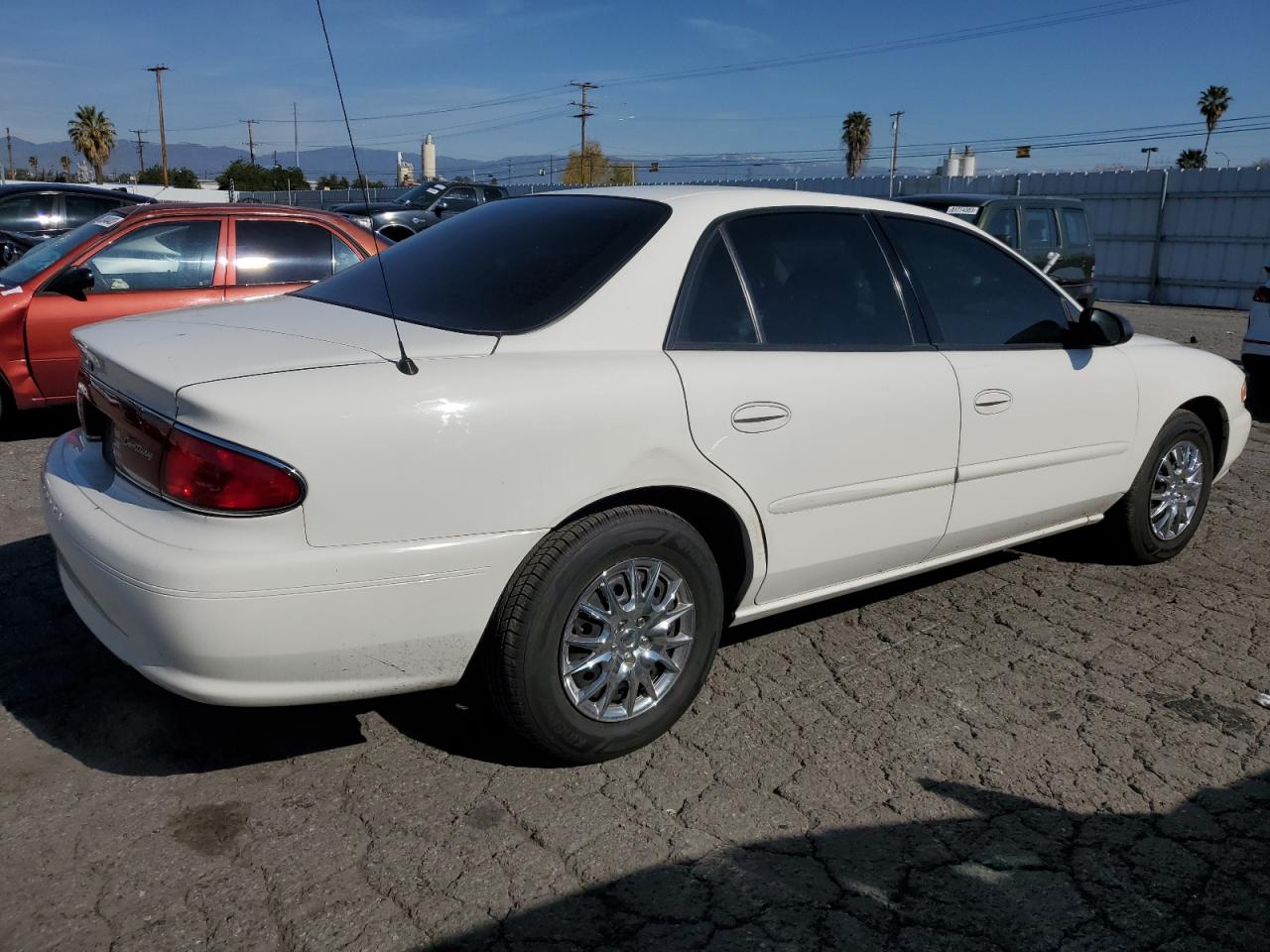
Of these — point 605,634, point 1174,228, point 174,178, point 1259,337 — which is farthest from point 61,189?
point 174,178

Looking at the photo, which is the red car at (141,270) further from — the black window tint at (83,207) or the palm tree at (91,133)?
the palm tree at (91,133)

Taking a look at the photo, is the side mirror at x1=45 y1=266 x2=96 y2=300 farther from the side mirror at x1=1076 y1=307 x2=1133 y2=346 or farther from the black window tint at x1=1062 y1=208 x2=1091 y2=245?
the black window tint at x1=1062 y1=208 x2=1091 y2=245

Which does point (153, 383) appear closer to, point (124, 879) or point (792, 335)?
point (124, 879)

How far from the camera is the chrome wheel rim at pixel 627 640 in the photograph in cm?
290

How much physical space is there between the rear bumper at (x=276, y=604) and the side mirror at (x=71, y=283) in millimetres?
4344

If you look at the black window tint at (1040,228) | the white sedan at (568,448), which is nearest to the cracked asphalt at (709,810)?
the white sedan at (568,448)

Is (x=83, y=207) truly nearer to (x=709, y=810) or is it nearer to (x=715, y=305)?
(x=715, y=305)

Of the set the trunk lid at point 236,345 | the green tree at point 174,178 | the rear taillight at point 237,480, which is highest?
the green tree at point 174,178

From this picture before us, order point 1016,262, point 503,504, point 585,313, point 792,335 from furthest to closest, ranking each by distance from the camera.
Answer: point 1016,262, point 792,335, point 585,313, point 503,504

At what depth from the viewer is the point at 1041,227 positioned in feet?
42.5

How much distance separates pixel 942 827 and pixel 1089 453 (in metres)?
2.11

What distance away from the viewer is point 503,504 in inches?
105

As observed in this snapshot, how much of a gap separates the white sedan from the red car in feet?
11.8

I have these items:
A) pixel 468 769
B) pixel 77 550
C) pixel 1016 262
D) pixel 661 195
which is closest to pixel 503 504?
pixel 468 769
